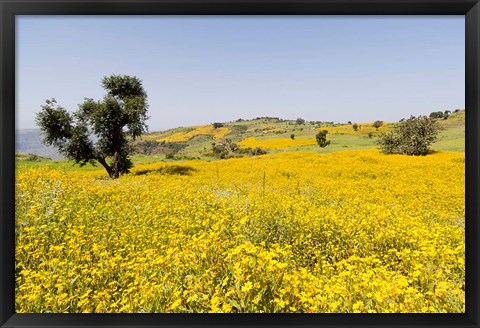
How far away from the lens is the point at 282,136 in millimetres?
9086

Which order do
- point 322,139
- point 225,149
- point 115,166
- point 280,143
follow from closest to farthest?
point 225,149 < point 115,166 < point 280,143 < point 322,139

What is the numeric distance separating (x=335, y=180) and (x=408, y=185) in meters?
1.54

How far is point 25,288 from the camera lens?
2.91m

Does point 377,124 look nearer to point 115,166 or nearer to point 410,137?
point 410,137

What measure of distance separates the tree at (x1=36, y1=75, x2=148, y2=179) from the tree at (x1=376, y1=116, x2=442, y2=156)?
24.5 feet

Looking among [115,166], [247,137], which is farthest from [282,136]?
[115,166]

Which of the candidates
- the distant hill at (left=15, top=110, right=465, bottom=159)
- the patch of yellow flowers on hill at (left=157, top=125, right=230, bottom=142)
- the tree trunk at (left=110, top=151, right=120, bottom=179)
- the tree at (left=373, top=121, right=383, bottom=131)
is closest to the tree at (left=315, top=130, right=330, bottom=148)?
the distant hill at (left=15, top=110, right=465, bottom=159)

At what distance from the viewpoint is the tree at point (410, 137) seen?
10.5m

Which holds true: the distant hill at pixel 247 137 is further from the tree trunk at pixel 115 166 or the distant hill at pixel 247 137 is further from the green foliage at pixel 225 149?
the tree trunk at pixel 115 166

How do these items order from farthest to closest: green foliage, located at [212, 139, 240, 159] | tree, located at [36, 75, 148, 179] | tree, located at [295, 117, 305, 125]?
tree, located at [36, 75, 148, 179]
green foliage, located at [212, 139, 240, 159]
tree, located at [295, 117, 305, 125]

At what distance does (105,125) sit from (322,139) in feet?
22.2

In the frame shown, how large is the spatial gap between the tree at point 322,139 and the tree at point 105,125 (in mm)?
5366

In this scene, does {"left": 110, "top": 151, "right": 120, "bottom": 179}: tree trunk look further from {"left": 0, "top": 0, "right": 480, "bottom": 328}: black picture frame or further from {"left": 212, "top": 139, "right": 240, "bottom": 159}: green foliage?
{"left": 0, "top": 0, "right": 480, "bottom": 328}: black picture frame

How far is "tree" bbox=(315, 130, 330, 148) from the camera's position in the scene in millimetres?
10715
